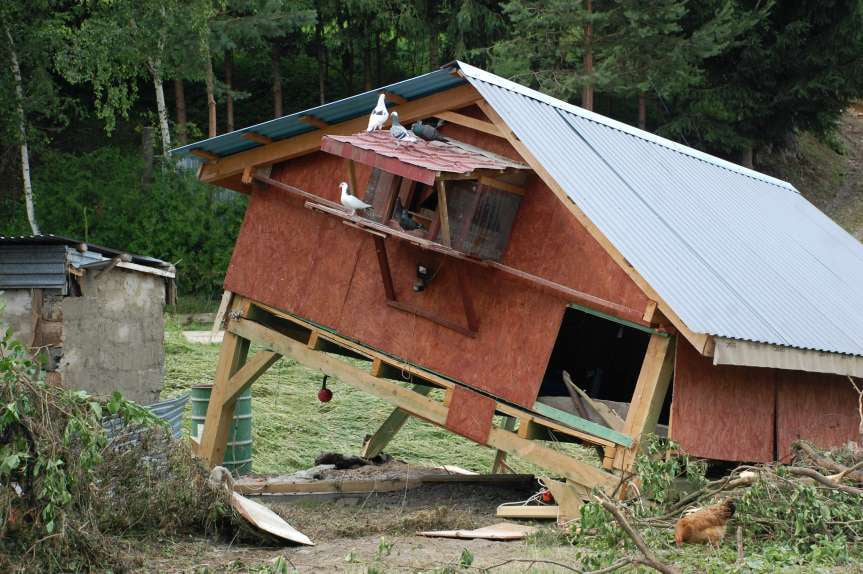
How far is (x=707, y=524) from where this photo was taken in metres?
9.30

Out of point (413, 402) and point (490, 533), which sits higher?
point (413, 402)

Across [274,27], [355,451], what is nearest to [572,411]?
[355,451]

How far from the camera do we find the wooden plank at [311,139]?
12125mm

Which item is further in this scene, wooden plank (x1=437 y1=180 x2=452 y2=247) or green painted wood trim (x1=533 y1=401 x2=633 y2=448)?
green painted wood trim (x1=533 y1=401 x2=633 y2=448)

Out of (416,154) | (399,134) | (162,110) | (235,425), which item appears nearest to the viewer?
(416,154)

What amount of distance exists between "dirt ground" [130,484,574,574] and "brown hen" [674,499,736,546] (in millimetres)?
948

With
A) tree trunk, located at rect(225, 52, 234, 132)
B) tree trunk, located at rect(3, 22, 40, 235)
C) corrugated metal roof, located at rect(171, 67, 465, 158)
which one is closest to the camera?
corrugated metal roof, located at rect(171, 67, 465, 158)

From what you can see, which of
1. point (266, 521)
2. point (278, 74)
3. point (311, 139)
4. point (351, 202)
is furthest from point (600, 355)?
point (278, 74)

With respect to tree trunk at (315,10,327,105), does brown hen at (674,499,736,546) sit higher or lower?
lower

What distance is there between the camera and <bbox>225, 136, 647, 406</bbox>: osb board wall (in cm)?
1142

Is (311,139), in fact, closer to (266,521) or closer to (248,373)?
(248,373)

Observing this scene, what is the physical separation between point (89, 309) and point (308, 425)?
4198 mm

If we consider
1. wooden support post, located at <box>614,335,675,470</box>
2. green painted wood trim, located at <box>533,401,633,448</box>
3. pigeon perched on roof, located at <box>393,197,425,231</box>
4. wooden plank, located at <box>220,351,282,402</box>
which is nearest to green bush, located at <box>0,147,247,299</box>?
wooden plank, located at <box>220,351,282,402</box>

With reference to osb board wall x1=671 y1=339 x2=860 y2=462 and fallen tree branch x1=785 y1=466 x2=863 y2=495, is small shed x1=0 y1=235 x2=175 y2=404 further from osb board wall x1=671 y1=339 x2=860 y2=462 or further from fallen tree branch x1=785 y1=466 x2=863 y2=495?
fallen tree branch x1=785 y1=466 x2=863 y2=495
